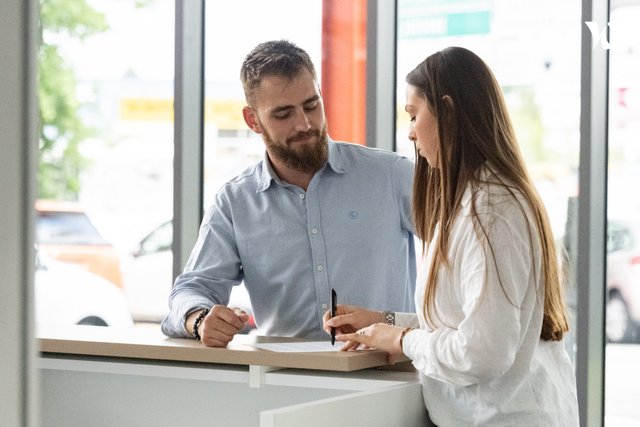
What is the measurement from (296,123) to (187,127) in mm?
1760

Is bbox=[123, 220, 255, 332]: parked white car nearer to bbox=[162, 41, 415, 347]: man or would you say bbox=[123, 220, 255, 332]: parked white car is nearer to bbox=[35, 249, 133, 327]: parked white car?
bbox=[35, 249, 133, 327]: parked white car

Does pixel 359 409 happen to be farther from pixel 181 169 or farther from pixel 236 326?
pixel 181 169

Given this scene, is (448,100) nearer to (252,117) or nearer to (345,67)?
(252,117)

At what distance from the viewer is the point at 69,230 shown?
5066mm

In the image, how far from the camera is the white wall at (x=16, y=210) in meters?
0.73

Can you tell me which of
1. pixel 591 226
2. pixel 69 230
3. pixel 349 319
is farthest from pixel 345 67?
pixel 349 319

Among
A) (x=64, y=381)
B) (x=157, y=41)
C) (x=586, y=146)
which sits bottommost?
(x=64, y=381)

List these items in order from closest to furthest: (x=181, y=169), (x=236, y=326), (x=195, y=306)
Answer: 1. (x=236, y=326)
2. (x=195, y=306)
3. (x=181, y=169)

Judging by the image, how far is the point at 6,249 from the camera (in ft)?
2.41

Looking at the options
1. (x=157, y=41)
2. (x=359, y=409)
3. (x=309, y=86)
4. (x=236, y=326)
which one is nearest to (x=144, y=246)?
(x=157, y=41)

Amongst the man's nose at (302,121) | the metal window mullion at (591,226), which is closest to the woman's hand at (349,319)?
the man's nose at (302,121)

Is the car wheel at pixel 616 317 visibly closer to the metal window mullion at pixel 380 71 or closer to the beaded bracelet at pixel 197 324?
the metal window mullion at pixel 380 71

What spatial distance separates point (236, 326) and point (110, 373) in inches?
16.2

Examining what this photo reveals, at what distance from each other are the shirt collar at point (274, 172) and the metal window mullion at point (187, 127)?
168 cm
